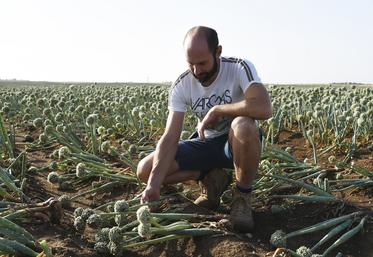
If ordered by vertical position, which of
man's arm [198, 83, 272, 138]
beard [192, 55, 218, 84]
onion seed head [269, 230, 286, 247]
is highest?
beard [192, 55, 218, 84]

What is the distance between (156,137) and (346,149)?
2.52 meters

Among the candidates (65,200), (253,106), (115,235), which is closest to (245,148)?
(253,106)

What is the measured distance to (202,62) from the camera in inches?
159

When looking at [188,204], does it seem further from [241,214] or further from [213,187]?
[241,214]

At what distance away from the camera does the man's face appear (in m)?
3.97

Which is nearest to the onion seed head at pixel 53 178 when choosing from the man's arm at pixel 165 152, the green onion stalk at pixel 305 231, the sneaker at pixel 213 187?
the man's arm at pixel 165 152

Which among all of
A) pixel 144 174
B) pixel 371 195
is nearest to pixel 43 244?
pixel 144 174

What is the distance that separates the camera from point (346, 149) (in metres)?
5.91

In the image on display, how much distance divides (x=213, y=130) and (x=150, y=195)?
0.86 meters

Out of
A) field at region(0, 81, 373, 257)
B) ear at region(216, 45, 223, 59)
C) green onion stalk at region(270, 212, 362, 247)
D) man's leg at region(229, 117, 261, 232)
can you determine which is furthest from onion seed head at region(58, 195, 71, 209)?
green onion stalk at region(270, 212, 362, 247)

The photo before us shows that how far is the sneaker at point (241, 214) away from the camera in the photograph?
389cm

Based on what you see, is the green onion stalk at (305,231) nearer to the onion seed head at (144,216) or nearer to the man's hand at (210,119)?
the onion seed head at (144,216)

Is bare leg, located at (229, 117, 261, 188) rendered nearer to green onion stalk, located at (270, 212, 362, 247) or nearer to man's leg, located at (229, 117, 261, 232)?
man's leg, located at (229, 117, 261, 232)

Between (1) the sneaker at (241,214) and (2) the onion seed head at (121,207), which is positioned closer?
(2) the onion seed head at (121,207)
